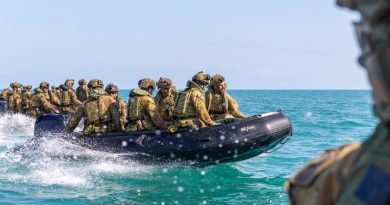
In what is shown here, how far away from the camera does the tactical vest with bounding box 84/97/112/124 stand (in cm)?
1248

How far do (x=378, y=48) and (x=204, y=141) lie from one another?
33.3 feet

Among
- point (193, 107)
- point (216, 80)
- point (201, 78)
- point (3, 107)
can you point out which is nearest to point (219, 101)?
point (216, 80)

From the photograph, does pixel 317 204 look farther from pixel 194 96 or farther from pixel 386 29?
pixel 194 96

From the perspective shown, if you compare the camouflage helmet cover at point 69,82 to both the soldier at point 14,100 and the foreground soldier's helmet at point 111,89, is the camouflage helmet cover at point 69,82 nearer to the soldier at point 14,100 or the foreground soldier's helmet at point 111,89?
the soldier at point 14,100

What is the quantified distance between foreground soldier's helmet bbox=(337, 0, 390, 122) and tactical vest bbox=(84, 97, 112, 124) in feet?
36.9

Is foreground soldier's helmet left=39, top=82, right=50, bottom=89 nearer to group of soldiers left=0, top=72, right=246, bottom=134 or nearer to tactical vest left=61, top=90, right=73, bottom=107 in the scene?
tactical vest left=61, top=90, right=73, bottom=107

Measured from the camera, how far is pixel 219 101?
12.4 meters

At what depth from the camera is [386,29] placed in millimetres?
1467

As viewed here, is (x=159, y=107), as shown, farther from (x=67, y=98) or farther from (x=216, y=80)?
(x=67, y=98)

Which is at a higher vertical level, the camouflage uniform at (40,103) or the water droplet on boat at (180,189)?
the camouflage uniform at (40,103)

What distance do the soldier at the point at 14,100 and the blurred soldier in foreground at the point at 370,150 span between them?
2572cm

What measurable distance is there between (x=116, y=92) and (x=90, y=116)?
2.99 ft

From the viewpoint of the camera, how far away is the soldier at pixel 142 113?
466 inches

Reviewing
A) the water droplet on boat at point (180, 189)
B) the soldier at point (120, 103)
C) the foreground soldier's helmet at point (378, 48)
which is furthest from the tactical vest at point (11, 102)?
the foreground soldier's helmet at point (378, 48)
